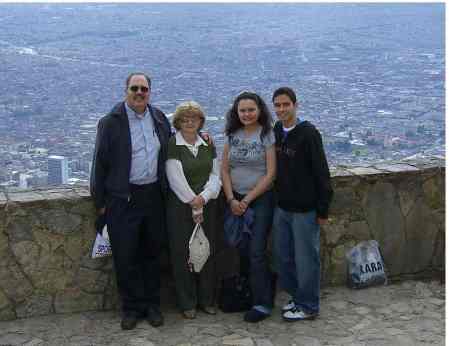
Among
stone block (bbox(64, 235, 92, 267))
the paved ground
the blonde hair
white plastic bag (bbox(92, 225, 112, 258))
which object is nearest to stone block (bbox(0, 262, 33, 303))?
the paved ground

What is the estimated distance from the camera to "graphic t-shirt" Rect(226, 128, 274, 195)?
15.4ft

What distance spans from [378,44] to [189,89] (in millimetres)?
12630

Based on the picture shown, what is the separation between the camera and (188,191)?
183 inches

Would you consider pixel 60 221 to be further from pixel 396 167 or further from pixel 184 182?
pixel 396 167

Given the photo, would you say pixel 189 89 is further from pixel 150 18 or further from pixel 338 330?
pixel 150 18

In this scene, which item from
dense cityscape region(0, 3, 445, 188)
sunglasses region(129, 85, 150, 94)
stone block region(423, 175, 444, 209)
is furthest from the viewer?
dense cityscape region(0, 3, 445, 188)

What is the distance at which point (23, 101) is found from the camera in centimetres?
1316

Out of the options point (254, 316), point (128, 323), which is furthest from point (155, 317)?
point (254, 316)

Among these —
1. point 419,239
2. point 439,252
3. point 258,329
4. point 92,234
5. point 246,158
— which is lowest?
point 258,329

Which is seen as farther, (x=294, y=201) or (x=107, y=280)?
(x=107, y=280)

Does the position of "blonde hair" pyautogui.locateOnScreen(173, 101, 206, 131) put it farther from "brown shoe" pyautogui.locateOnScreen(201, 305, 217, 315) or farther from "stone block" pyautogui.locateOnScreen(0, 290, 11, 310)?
"stone block" pyautogui.locateOnScreen(0, 290, 11, 310)

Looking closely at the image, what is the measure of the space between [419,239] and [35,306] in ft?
10.2

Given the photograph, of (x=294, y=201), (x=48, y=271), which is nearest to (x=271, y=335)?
(x=294, y=201)

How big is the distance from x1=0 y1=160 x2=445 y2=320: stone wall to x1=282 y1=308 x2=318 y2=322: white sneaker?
2.42ft
